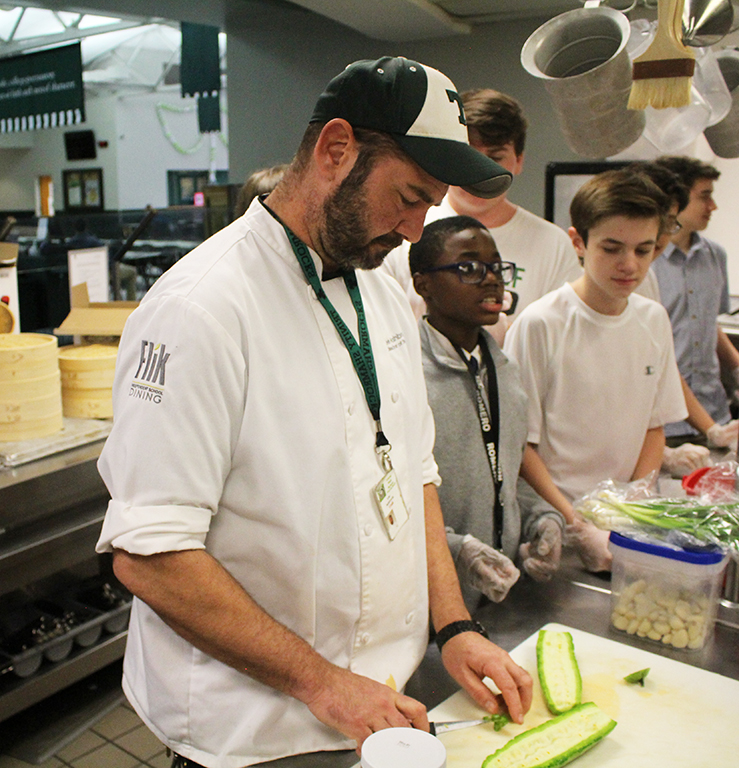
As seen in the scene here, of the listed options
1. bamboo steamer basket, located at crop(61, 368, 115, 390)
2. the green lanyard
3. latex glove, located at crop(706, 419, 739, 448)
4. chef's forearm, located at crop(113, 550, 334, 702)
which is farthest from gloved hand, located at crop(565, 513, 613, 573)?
bamboo steamer basket, located at crop(61, 368, 115, 390)

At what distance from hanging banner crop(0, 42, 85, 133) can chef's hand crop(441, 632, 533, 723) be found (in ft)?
15.8

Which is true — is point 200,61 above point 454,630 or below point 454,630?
above

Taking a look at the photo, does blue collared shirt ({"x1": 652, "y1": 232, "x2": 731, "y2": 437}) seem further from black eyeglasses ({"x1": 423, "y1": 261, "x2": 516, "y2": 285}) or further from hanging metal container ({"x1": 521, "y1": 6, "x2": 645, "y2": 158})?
black eyeglasses ({"x1": 423, "y1": 261, "x2": 516, "y2": 285})

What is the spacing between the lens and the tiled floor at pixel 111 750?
2.59m

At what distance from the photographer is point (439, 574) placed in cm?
138

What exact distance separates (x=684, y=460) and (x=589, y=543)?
28.8 inches

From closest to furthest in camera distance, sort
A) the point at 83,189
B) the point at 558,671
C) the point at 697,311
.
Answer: the point at 558,671
the point at 697,311
the point at 83,189

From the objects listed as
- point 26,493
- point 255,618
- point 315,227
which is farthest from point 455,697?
point 26,493

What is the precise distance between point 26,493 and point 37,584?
0.82m

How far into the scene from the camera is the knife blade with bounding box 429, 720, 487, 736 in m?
1.08

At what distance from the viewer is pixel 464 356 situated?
5.68ft

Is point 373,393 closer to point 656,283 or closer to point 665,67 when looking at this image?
point 665,67

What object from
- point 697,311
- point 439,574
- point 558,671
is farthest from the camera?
point 697,311

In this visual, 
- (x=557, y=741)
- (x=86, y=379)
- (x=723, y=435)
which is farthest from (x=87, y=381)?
(x=723, y=435)
